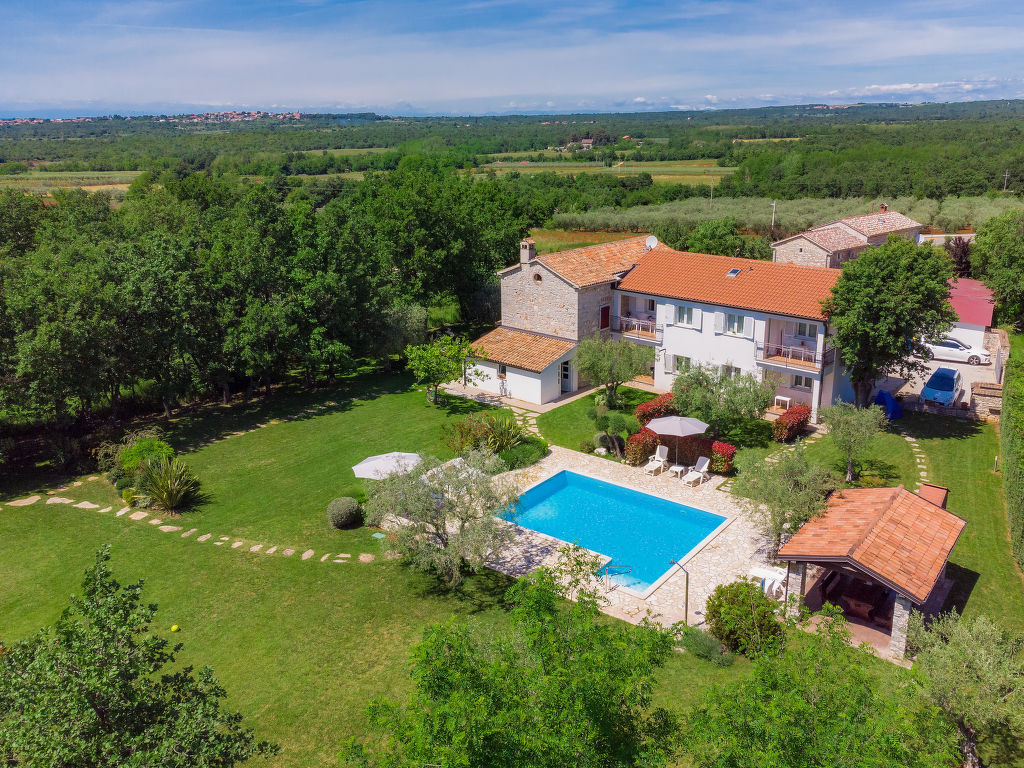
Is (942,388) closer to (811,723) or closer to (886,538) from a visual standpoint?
(886,538)

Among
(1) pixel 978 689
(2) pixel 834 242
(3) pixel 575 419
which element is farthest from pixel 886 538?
(2) pixel 834 242

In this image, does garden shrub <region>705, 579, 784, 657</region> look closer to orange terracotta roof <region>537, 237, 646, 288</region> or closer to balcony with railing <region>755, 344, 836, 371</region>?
balcony with railing <region>755, 344, 836, 371</region>

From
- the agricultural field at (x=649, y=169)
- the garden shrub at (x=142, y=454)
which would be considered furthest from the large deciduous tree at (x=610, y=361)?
the agricultural field at (x=649, y=169)

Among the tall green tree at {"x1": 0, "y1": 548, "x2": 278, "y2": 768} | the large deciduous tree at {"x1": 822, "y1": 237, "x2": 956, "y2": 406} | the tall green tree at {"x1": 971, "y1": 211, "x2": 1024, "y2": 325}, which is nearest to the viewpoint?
the tall green tree at {"x1": 0, "y1": 548, "x2": 278, "y2": 768}

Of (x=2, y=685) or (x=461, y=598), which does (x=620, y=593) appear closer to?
(x=461, y=598)

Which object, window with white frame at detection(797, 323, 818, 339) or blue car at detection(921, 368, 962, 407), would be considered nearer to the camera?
window with white frame at detection(797, 323, 818, 339)

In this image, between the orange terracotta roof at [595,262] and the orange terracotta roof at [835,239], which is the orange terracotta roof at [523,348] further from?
the orange terracotta roof at [835,239]

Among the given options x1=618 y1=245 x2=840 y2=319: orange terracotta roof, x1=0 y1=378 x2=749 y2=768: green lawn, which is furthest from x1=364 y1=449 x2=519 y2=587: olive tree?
x1=618 y1=245 x2=840 y2=319: orange terracotta roof
